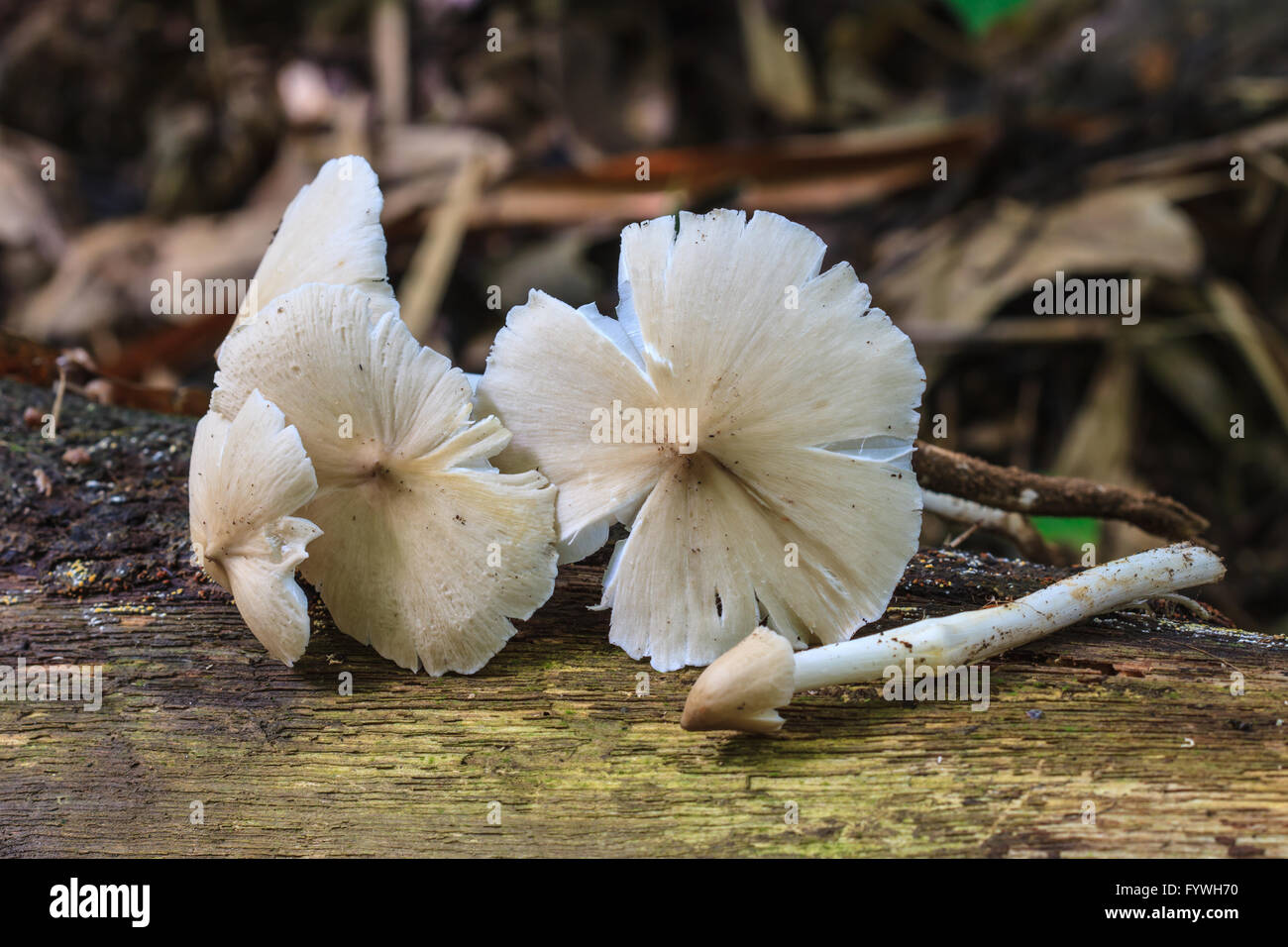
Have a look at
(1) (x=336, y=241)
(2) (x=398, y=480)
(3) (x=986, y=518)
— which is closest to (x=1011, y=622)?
(3) (x=986, y=518)

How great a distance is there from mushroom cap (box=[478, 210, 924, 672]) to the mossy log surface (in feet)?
0.69

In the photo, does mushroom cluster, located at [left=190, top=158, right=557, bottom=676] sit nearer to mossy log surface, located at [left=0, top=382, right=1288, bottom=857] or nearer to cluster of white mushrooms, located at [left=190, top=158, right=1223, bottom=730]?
cluster of white mushrooms, located at [left=190, top=158, right=1223, bottom=730]

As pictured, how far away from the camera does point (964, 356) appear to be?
4.90 meters

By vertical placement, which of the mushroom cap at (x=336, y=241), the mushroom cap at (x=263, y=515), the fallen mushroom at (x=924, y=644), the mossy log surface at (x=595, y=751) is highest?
the mushroom cap at (x=336, y=241)

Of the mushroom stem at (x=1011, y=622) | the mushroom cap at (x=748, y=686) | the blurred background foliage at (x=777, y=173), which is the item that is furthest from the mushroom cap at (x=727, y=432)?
the blurred background foliage at (x=777, y=173)

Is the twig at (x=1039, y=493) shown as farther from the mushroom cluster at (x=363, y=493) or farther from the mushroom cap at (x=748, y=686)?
the mushroom cluster at (x=363, y=493)

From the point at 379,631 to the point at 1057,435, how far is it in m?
3.67

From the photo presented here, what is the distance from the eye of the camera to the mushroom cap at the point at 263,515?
1985 millimetres

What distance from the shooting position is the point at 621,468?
2107 millimetres

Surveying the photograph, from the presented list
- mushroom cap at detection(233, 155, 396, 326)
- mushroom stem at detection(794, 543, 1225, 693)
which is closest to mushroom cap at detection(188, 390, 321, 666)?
mushroom cap at detection(233, 155, 396, 326)

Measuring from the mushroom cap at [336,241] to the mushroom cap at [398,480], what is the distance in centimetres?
17

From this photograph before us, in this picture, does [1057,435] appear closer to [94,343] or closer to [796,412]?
[796,412]

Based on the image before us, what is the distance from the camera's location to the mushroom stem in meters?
1.98

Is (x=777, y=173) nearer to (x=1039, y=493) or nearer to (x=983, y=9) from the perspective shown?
(x=983, y=9)
